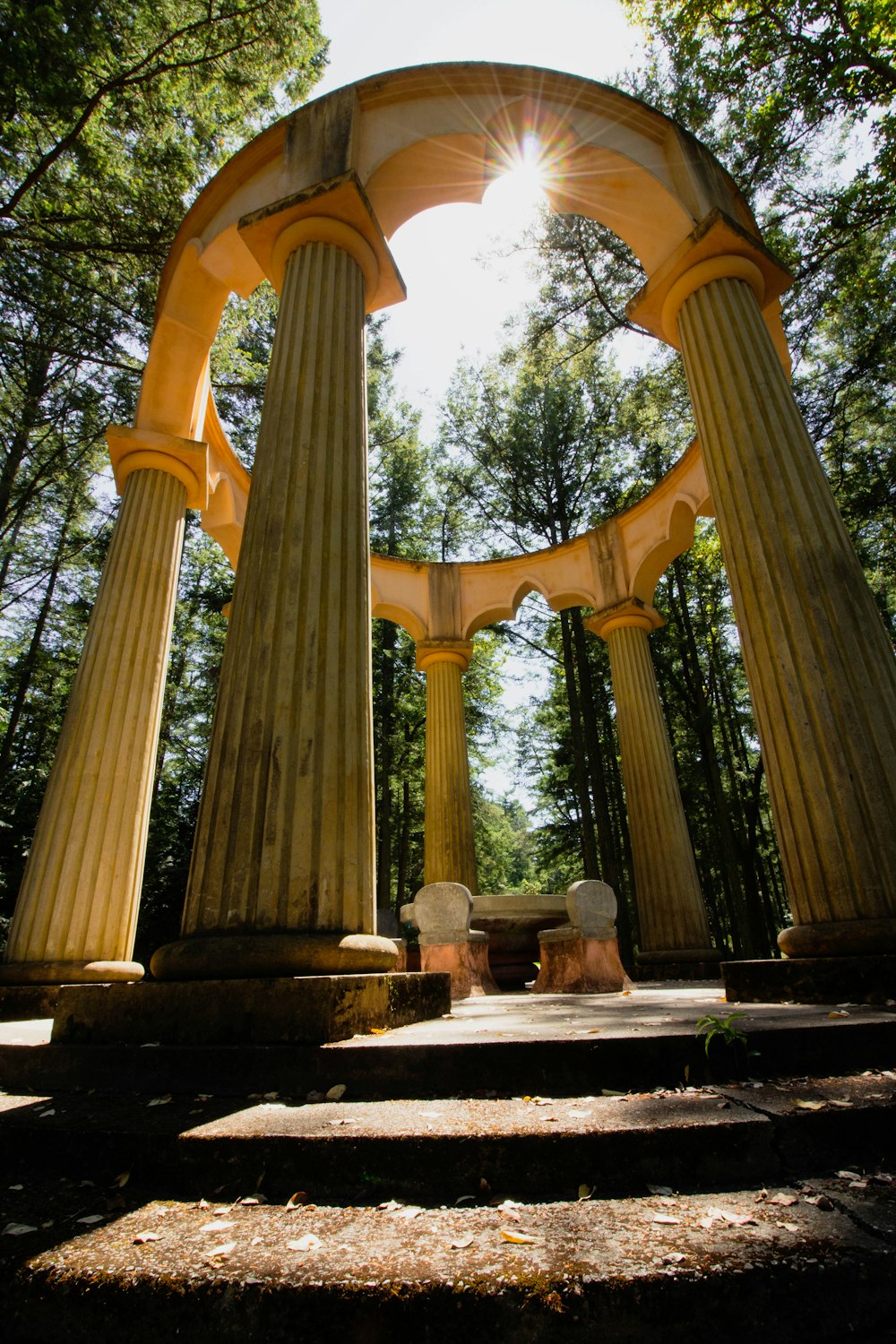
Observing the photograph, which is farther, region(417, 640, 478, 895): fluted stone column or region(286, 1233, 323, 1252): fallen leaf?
region(417, 640, 478, 895): fluted stone column

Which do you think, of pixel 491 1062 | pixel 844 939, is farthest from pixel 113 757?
pixel 844 939

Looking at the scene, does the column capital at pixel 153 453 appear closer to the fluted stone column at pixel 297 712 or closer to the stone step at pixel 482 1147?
the fluted stone column at pixel 297 712

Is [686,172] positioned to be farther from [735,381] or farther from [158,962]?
[158,962]

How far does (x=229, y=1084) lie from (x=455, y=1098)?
1.19m

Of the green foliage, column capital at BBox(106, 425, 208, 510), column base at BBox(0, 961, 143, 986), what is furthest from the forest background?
column base at BBox(0, 961, 143, 986)

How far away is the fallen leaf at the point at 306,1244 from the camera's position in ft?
6.69

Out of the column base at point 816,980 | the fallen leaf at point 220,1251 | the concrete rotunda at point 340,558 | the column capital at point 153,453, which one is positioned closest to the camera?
the fallen leaf at point 220,1251

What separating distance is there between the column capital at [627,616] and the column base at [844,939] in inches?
447

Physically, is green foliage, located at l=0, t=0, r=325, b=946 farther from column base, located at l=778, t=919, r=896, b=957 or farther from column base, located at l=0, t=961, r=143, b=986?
column base, located at l=778, t=919, r=896, b=957

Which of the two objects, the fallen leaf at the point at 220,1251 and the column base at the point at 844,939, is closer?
the fallen leaf at the point at 220,1251

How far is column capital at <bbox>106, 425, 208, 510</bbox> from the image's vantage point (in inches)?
389

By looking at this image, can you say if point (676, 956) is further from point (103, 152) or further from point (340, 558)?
point (103, 152)

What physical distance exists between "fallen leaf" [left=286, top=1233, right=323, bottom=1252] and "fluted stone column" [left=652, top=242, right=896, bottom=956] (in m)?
4.78

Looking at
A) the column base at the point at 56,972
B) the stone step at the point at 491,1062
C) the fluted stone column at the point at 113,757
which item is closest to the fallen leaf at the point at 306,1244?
the stone step at the point at 491,1062
